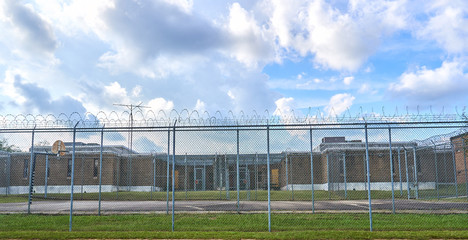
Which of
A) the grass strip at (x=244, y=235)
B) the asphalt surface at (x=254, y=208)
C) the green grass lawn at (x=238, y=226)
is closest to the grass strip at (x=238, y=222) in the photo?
the green grass lawn at (x=238, y=226)

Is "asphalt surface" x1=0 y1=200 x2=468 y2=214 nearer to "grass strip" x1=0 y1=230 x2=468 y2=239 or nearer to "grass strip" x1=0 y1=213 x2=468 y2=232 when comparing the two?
"grass strip" x1=0 y1=213 x2=468 y2=232

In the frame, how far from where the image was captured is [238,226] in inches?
452

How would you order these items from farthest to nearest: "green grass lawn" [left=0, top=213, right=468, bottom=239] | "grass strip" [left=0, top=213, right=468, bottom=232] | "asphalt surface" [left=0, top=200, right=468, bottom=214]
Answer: "asphalt surface" [left=0, top=200, right=468, bottom=214], "grass strip" [left=0, top=213, right=468, bottom=232], "green grass lawn" [left=0, top=213, right=468, bottom=239]

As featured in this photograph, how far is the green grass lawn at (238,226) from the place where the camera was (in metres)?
10.1

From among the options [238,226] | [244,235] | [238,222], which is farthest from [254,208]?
[244,235]

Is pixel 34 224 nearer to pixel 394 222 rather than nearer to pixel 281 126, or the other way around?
pixel 281 126

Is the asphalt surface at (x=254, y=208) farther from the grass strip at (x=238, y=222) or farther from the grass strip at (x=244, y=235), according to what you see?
the grass strip at (x=244, y=235)

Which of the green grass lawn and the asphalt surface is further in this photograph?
the asphalt surface

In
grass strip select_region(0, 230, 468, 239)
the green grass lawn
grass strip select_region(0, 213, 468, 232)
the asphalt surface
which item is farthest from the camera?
the asphalt surface

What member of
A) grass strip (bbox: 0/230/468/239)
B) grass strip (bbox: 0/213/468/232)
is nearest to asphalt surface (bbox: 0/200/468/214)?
grass strip (bbox: 0/213/468/232)

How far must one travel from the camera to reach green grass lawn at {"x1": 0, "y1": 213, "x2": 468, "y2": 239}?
10133mm

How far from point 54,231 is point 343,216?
28.7 feet

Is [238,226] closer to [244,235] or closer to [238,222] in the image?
[238,222]

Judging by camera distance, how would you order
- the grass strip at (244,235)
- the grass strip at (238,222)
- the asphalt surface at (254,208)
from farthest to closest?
the asphalt surface at (254,208) < the grass strip at (238,222) < the grass strip at (244,235)
